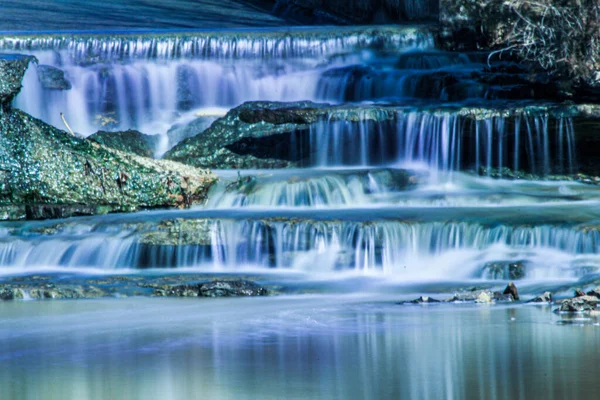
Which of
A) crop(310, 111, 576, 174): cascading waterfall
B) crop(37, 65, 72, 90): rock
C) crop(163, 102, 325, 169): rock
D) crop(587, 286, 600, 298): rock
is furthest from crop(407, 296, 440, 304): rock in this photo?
crop(37, 65, 72, 90): rock

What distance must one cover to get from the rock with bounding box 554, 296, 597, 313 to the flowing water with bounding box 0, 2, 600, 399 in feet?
0.96

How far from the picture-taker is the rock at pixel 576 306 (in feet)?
25.1

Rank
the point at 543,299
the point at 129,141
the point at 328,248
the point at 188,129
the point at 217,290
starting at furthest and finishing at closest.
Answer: the point at 188,129, the point at 129,141, the point at 328,248, the point at 217,290, the point at 543,299

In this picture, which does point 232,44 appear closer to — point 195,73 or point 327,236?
point 195,73

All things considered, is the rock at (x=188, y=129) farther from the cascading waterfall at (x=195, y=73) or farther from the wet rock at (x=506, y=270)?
the wet rock at (x=506, y=270)

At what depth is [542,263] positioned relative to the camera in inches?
397

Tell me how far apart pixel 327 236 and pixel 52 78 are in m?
8.37

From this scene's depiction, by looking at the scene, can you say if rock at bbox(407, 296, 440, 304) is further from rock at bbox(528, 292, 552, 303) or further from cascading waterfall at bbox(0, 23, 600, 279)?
cascading waterfall at bbox(0, 23, 600, 279)

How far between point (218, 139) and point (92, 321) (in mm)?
8052

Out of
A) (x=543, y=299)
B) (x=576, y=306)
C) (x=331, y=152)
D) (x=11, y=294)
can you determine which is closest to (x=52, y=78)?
(x=331, y=152)

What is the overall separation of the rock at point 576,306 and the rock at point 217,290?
2801 mm

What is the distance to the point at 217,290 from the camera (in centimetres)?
963

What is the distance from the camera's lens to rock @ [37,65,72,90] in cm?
1786

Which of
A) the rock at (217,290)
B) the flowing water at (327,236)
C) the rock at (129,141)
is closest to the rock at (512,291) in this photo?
the flowing water at (327,236)
